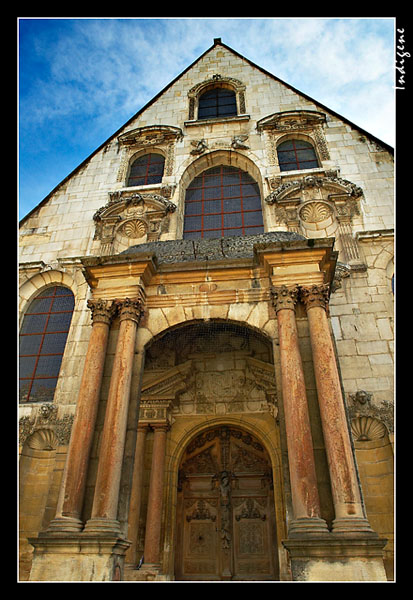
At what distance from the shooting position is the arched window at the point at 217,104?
15000 mm

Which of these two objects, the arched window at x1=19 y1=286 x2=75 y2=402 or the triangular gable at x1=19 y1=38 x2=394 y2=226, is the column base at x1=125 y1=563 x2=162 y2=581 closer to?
the arched window at x1=19 y1=286 x2=75 y2=402

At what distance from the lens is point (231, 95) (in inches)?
613

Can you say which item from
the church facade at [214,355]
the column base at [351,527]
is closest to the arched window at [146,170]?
the church facade at [214,355]

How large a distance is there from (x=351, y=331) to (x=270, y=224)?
3753 millimetres

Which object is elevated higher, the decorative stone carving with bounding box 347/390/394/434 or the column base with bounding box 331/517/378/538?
the decorative stone carving with bounding box 347/390/394/434

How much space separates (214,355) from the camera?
1044cm

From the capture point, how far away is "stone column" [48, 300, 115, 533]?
596 cm

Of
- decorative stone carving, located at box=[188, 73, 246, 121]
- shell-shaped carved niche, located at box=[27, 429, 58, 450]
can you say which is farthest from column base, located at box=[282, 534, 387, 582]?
decorative stone carving, located at box=[188, 73, 246, 121]

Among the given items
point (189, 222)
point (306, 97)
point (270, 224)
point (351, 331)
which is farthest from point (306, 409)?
point (306, 97)

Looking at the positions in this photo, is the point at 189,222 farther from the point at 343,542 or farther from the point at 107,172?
the point at 343,542

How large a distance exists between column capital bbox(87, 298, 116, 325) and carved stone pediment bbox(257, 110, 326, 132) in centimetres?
889

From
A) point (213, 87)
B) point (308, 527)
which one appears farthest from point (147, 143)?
point (308, 527)
